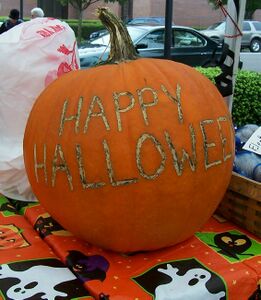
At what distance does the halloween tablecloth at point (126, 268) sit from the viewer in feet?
4.26

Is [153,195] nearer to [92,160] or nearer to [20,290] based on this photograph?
[92,160]

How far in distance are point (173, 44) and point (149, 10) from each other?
19543 millimetres

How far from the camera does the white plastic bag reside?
6.30ft

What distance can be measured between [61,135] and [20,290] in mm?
450

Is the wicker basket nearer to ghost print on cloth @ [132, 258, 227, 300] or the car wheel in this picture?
ghost print on cloth @ [132, 258, 227, 300]

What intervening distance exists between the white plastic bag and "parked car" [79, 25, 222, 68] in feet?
21.8

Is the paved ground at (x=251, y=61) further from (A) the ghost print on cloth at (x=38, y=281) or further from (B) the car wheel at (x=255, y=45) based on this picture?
(A) the ghost print on cloth at (x=38, y=281)

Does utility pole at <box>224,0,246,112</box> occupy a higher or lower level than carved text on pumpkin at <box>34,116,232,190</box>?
higher

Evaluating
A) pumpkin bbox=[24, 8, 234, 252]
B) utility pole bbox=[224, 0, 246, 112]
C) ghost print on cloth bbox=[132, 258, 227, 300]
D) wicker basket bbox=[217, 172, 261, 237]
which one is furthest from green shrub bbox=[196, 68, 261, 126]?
ghost print on cloth bbox=[132, 258, 227, 300]

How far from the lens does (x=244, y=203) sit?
168cm

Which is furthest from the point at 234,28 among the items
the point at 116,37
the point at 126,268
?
the point at 126,268

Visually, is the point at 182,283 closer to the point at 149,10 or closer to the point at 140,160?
the point at 140,160

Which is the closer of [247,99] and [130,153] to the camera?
[130,153]

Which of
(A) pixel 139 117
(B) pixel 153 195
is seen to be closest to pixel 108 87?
(A) pixel 139 117
